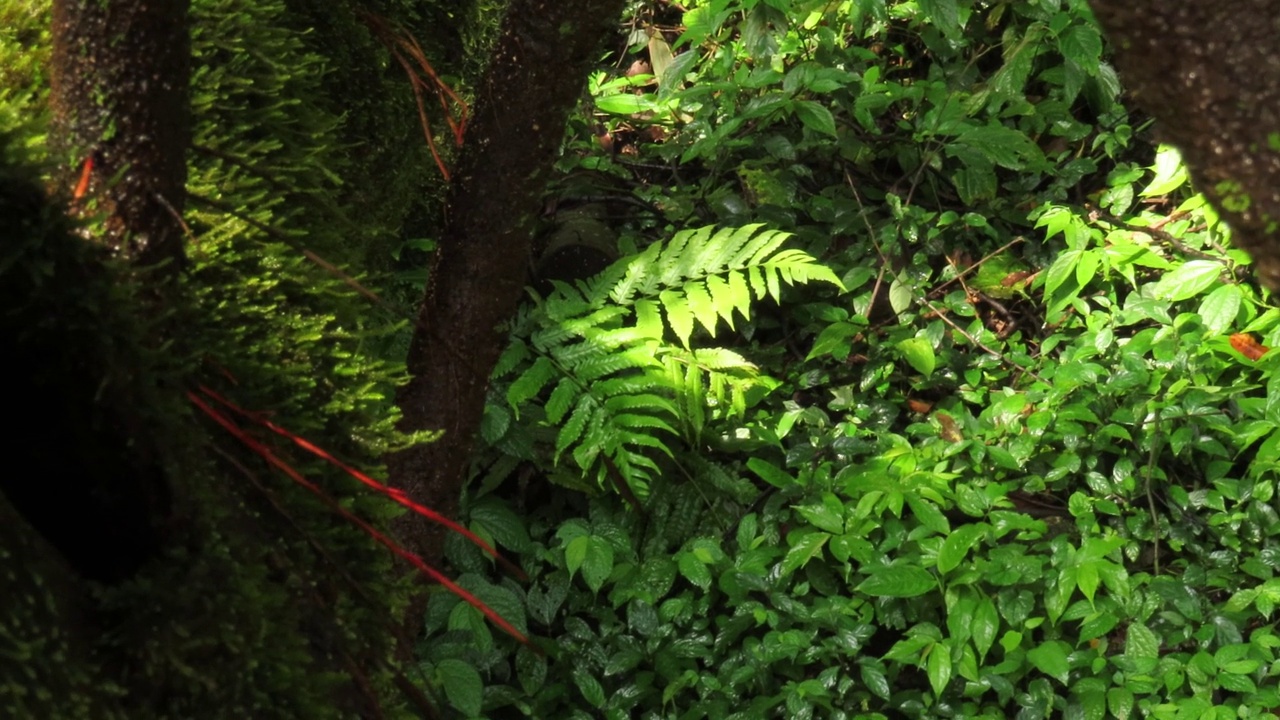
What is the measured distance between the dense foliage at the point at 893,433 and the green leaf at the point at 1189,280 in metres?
0.01

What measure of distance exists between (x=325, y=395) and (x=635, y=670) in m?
1.62

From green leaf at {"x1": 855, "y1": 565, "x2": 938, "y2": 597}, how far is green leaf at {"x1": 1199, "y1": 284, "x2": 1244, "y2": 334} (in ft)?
3.58

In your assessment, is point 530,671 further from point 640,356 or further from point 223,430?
point 223,430

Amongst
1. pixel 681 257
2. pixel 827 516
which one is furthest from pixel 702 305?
pixel 827 516

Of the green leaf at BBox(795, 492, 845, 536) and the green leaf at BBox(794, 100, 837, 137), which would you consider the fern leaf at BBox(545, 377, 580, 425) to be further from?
the green leaf at BBox(794, 100, 837, 137)

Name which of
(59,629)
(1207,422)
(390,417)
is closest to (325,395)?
(390,417)

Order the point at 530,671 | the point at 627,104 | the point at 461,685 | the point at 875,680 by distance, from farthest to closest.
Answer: the point at 627,104
the point at 530,671
the point at 875,680
the point at 461,685

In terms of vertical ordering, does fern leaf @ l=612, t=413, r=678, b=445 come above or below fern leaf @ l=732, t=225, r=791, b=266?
below

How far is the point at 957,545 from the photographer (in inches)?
105

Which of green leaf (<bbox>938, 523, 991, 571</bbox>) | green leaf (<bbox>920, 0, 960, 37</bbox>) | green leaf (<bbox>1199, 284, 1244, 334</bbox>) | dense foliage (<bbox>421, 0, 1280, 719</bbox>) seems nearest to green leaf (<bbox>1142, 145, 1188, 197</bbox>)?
dense foliage (<bbox>421, 0, 1280, 719</bbox>)

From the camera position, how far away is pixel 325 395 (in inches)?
53.7

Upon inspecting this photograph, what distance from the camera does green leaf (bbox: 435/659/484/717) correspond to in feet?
8.02

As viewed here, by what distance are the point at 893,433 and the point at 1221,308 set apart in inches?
36.3

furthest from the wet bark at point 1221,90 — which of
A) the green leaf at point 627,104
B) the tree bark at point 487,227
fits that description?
the green leaf at point 627,104
